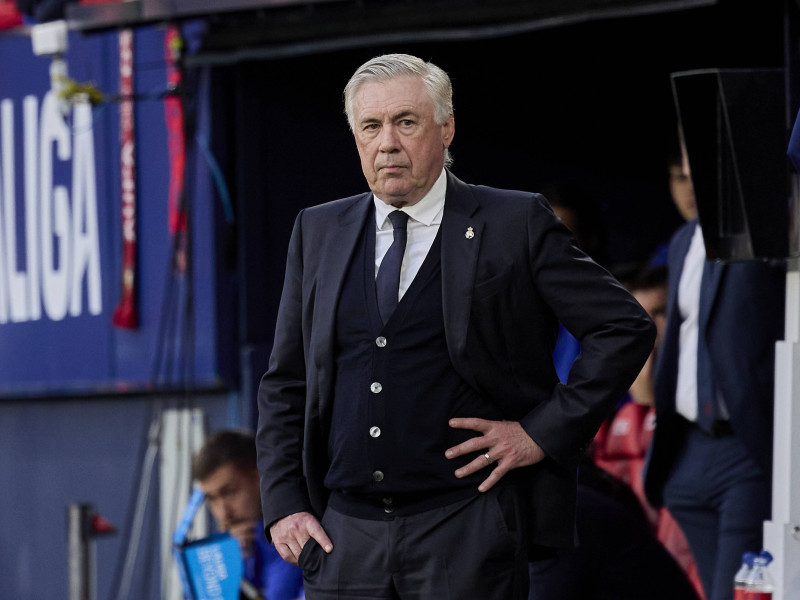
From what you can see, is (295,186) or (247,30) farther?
(295,186)

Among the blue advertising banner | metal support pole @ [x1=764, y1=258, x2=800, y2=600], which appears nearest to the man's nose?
metal support pole @ [x1=764, y1=258, x2=800, y2=600]

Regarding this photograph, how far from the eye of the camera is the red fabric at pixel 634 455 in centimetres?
578

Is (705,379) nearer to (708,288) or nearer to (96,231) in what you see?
(708,288)

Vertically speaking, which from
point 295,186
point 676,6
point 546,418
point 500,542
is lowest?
point 500,542

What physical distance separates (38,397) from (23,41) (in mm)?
1985

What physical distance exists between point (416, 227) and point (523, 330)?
30 cm

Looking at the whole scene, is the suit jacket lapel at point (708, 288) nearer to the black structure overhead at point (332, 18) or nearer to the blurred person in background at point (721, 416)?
the blurred person in background at point (721, 416)

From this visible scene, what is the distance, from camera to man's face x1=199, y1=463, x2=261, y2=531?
5.14 m

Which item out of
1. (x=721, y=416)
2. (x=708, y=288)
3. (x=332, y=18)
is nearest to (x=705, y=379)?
(x=721, y=416)

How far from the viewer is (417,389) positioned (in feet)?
9.01

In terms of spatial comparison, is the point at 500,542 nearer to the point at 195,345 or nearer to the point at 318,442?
the point at 318,442

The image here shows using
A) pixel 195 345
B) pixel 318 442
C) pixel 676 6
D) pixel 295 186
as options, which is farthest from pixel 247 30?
pixel 318 442

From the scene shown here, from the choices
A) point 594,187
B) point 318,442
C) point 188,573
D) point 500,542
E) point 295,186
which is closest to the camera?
point 500,542

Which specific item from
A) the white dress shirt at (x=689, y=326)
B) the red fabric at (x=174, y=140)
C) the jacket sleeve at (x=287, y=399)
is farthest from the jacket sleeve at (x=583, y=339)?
the red fabric at (x=174, y=140)
